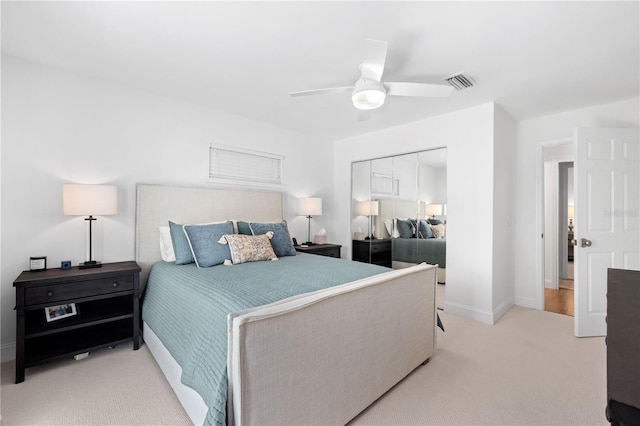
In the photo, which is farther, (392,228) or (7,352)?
(392,228)

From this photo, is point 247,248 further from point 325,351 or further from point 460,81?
point 460,81

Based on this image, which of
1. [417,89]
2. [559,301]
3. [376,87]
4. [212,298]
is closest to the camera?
[212,298]

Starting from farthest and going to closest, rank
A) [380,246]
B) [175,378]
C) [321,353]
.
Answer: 1. [380,246]
2. [175,378]
3. [321,353]

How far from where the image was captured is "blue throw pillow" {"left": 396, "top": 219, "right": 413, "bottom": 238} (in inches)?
159

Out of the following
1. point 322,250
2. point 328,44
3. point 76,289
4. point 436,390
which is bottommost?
point 436,390

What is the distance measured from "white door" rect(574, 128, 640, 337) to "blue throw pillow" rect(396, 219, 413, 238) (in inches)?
68.6

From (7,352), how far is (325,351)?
8.93 ft

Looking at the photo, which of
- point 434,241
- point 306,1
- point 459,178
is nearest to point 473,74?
point 459,178

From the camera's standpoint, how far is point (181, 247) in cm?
277

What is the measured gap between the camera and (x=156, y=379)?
6.84 ft

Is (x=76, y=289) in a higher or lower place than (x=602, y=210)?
lower

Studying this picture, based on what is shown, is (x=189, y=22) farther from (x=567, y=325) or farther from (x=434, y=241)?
(x=567, y=325)

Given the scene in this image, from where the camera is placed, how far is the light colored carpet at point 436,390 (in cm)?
170

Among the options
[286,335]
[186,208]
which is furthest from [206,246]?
[286,335]
